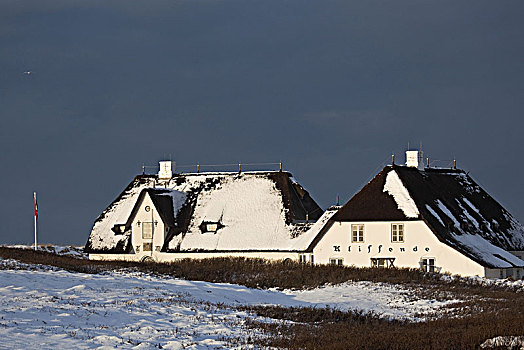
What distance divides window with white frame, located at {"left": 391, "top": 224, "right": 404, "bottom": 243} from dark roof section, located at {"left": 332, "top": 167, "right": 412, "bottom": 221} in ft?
2.03

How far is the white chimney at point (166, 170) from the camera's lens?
259 feet

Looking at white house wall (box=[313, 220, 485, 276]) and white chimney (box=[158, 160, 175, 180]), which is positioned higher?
white chimney (box=[158, 160, 175, 180])

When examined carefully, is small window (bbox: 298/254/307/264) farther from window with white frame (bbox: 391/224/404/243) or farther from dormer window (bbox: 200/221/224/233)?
dormer window (bbox: 200/221/224/233)

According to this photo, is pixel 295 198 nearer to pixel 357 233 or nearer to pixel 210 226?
pixel 210 226

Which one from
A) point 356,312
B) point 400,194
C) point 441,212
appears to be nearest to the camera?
point 356,312

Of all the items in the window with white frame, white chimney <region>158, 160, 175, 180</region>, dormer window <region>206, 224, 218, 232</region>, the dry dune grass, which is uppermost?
white chimney <region>158, 160, 175, 180</region>

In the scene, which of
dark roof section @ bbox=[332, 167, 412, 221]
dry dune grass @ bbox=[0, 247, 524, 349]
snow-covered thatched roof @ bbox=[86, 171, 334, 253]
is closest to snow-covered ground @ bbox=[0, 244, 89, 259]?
snow-covered thatched roof @ bbox=[86, 171, 334, 253]

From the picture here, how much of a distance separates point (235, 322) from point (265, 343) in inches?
193

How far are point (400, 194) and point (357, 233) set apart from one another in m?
4.14

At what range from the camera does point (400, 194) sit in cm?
6069

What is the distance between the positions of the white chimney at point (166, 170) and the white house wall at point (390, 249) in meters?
21.4

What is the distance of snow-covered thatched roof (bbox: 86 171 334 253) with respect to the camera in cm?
6756

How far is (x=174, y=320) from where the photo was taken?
29953mm

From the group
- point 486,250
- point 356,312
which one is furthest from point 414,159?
point 356,312
